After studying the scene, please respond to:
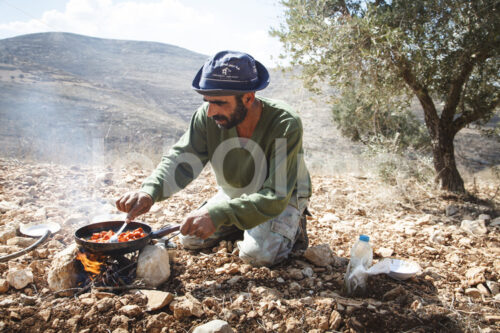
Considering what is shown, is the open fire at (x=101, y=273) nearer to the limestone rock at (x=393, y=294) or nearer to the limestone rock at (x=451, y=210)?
the limestone rock at (x=393, y=294)

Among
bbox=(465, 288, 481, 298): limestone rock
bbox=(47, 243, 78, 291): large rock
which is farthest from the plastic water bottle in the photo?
bbox=(47, 243, 78, 291): large rock

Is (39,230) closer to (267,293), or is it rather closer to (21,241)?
(21,241)

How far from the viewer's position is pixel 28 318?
1731mm

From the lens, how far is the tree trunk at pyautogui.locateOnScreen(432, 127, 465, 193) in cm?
527

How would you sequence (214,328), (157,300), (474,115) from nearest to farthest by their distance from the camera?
(214,328) < (157,300) < (474,115)

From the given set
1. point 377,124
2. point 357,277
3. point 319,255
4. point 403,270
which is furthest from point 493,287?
point 377,124

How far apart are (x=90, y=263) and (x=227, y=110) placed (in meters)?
1.35

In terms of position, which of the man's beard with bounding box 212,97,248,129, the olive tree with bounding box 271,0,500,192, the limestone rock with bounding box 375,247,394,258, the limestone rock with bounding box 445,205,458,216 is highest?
the olive tree with bounding box 271,0,500,192

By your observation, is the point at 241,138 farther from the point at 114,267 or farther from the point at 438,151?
the point at 438,151

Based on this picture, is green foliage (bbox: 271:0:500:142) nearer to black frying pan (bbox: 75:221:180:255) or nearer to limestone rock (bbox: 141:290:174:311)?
black frying pan (bbox: 75:221:180:255)

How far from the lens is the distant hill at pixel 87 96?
37.5 feet

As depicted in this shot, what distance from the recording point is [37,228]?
2873mm

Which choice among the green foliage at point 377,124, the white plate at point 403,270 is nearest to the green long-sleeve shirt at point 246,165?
the white plate at point 403,270

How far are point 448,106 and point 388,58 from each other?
58.5 inches
